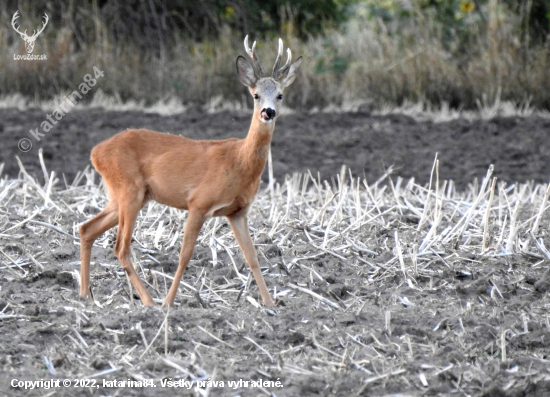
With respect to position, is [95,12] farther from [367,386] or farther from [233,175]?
[367,386]

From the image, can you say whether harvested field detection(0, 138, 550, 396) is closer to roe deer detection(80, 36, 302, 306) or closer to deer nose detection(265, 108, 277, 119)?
roe deer detection(80, 36, 302, 306)

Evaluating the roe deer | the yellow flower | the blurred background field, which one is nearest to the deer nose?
the roe deer

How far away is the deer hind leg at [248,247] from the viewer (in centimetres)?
493

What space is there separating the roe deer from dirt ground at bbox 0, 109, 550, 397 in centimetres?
30

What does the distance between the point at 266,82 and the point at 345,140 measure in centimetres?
686

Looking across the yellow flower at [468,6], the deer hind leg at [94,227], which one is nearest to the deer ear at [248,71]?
the deer hind leg at [94,227]

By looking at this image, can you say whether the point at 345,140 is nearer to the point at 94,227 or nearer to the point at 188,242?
the point at 94,227

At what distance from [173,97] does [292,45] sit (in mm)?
2946

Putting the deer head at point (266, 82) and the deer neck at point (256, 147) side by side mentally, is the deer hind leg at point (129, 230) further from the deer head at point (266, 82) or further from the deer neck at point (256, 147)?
the deer head at point (266, 82)

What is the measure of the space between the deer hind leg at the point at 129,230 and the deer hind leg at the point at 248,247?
1.73 feet

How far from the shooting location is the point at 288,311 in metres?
4.76

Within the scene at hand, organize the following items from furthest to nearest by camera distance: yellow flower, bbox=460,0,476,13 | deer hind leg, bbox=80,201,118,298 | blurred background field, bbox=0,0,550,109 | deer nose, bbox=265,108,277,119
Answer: yellow flower, bbox=460,0,476,13, blurred background field, bbox=0,0,550,109, deer hind leg, bbox=80,201,118,298, deer nose, bbox=265,108,277,119

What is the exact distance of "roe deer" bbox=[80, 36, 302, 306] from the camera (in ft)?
15.5

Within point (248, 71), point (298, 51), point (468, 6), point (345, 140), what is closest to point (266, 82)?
Result: point (248, 71)
